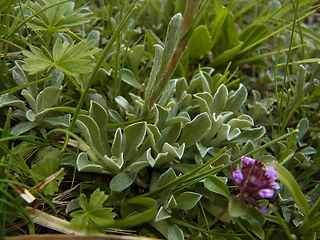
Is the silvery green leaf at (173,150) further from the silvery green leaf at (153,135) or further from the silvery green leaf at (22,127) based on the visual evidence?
the silvery green leaf at (22,127)

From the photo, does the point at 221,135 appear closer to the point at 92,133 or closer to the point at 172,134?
the point at 172,134

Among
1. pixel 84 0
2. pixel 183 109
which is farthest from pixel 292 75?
pixel 84 0

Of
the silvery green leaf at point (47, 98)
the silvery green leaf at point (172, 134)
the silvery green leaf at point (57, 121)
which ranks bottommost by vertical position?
the silvery green leaf at point (172, 134)

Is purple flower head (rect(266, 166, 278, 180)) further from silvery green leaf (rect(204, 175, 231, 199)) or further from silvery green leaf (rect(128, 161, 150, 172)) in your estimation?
silvery green leaf (rect(128, 161, 150, 172))

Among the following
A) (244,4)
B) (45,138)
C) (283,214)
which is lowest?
(283,214)

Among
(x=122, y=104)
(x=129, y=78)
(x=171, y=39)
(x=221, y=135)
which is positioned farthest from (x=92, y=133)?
(x=221, y=135)

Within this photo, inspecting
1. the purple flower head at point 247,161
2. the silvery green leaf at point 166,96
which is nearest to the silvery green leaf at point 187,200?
the purple flower head at point 247,161

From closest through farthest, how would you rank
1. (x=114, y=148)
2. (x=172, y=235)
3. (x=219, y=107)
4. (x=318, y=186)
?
1. (x=172, y=235)
2. (x=114, y=148)
3. (x=318, y=186)
4. (x=219, y=107)

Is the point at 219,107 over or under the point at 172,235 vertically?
over

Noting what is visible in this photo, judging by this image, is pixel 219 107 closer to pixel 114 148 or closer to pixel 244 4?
pixel 114 148
